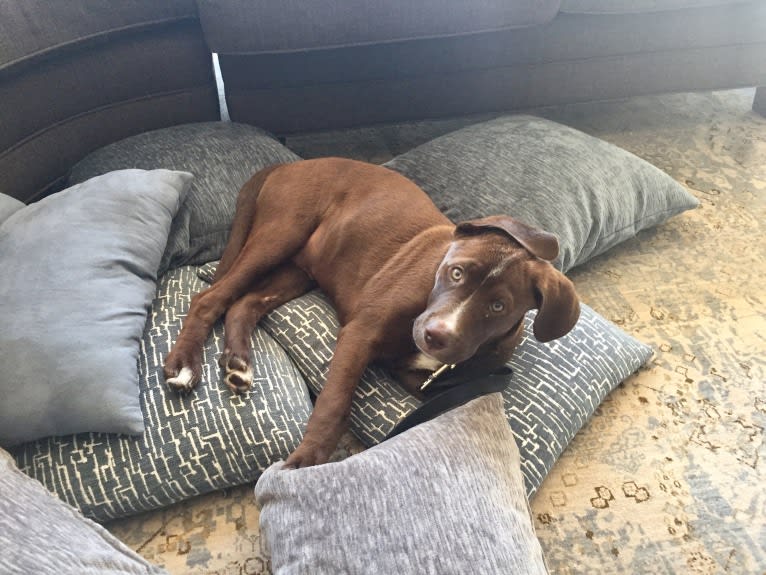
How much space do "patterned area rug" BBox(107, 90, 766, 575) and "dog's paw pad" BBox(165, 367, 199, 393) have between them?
0.26 metres

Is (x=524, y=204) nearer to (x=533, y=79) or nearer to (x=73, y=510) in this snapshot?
(x=533, y=79)

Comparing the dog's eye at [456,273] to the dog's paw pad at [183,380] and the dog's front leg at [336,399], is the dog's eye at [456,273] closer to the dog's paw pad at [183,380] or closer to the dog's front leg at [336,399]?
the dog's front leg at [336,399]

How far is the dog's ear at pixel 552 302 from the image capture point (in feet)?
4.68

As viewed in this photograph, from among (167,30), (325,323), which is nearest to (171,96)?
(167,30)

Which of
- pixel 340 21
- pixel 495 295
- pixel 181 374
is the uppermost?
pixel 340 21

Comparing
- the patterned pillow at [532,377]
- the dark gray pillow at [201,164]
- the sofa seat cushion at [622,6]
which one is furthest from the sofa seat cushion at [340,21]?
the patterned pillow at [532,377]

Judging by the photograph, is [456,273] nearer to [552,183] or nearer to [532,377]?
[532,377]

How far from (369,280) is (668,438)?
0.88m

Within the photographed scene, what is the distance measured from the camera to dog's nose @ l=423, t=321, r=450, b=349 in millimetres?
1378

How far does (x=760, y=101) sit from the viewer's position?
3.28 meters

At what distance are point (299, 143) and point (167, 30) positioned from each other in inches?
29.8

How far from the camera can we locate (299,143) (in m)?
2.91

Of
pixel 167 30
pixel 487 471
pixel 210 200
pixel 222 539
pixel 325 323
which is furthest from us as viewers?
pixel 167 30

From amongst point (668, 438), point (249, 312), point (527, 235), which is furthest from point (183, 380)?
point (668, 438)
